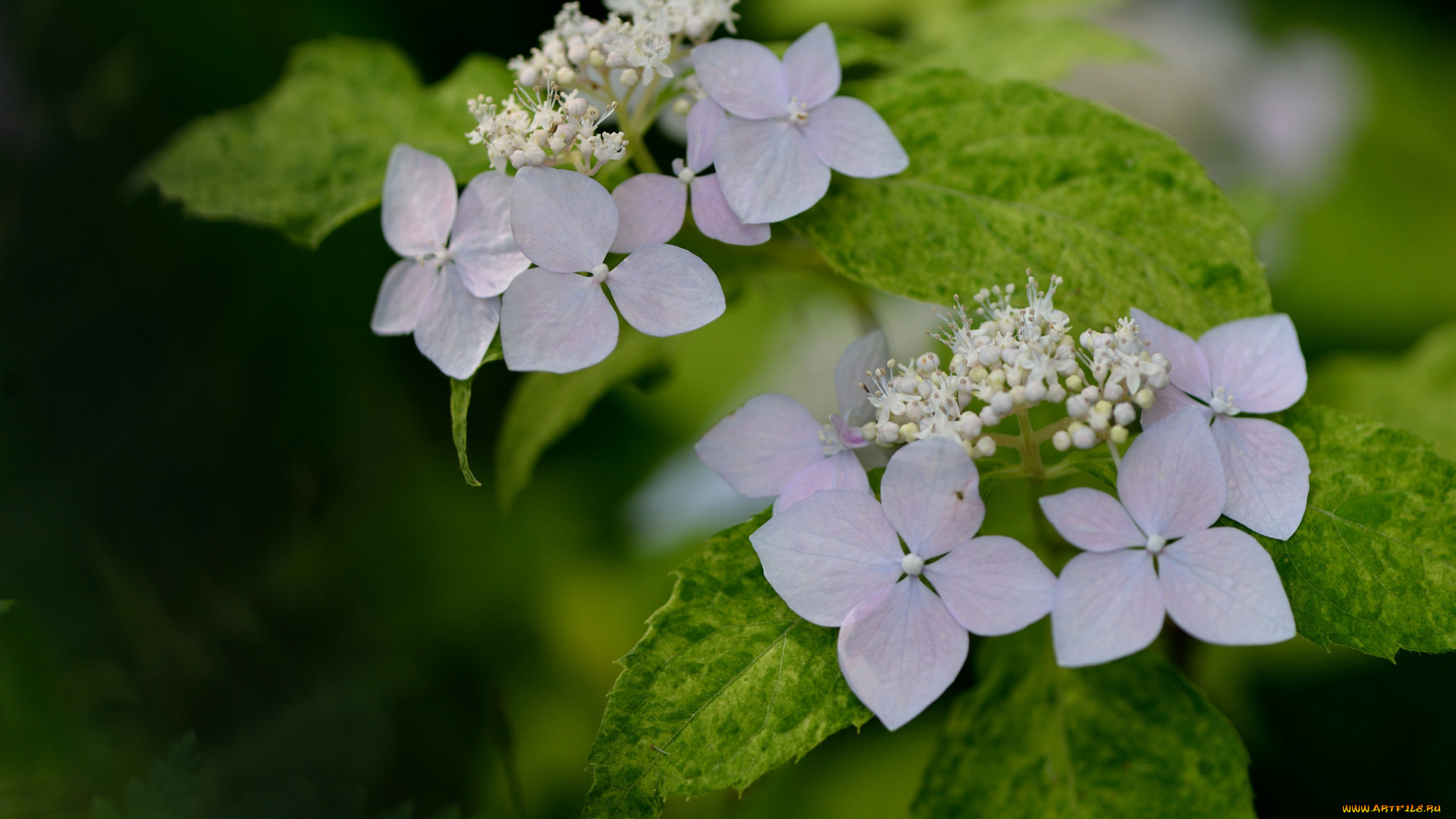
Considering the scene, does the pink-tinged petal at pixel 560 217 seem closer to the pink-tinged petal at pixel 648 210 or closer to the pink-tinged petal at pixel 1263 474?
the pink-tinged petal at pixel 648 210

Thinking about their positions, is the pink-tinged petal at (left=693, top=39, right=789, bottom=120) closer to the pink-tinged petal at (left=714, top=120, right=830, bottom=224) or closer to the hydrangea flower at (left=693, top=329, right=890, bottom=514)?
the pink-tinged petal at (left=714, top=120, right=830, bottom=224)

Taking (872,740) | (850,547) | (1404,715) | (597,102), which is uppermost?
(597,102)

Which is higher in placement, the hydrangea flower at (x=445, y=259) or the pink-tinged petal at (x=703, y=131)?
the pink-tinged petal at (x=703, y=131)

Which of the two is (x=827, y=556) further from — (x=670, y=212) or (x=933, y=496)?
(x=670, y=212)

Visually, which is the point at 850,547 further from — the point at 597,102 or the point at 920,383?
the point at 597,102

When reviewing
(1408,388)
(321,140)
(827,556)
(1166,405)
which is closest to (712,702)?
(827,556)

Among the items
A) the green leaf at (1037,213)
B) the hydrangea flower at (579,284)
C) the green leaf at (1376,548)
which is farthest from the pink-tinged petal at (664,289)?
the green leaf at (1376,548)

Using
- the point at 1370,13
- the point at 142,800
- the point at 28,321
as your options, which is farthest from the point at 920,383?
the point at 1370,13

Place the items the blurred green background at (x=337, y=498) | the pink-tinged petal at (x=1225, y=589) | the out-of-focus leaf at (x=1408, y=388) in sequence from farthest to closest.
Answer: the out-of-focus leaf at (x=1408, y=388) < the blurred green background at (x=337, y=498) < the pink-tinged petal at (x=1225, y=589)
